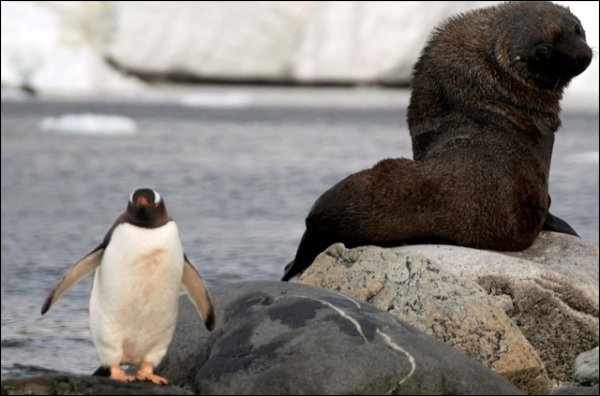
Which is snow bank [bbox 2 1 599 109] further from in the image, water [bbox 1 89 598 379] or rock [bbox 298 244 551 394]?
rock [bbox 298 244 551 394]

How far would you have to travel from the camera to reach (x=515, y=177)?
5215 mm

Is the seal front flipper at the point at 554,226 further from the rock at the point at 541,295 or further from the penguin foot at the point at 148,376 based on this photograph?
the penguin foot at the point at 148,376

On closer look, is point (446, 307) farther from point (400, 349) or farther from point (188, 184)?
point (188, 184)

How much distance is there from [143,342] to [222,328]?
326 mm

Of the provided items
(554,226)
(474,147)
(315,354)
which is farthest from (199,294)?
(554,226)

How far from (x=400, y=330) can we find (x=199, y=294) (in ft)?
2.20

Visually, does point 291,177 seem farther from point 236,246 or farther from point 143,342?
point 143,342

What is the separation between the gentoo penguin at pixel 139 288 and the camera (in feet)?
13.2

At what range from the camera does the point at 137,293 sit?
406 cm

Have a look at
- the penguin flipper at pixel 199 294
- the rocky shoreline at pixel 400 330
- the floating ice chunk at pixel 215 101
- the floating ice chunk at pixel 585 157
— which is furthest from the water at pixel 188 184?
the floating ice chunk at pixel 215 101

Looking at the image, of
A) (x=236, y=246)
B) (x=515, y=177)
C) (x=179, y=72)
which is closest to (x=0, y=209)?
(x=236, y=246)

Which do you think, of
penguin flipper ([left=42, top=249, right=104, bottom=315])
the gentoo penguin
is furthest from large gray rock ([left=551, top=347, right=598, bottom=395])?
penguin flipper ([left=42, top=249, right=104, bottom=315])

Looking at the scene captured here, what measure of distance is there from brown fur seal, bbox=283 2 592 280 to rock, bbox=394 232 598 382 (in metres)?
0.15

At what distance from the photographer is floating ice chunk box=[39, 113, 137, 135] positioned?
2091 cm
